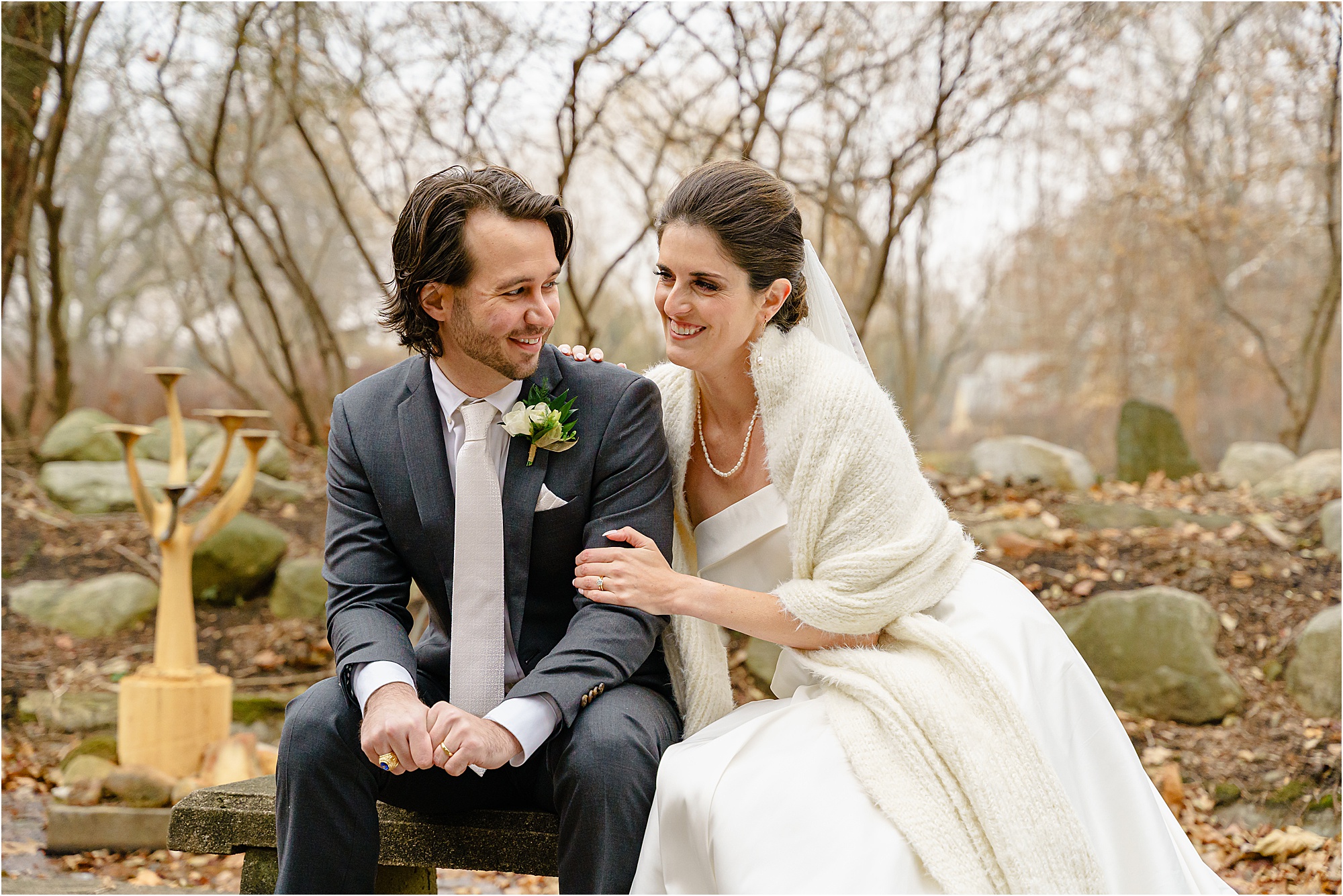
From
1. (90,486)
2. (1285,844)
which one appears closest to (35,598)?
(90,486)

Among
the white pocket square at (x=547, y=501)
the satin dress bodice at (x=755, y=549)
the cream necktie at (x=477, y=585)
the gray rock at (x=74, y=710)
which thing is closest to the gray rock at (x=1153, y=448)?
the satin dress bodice at (x=755, y=549)

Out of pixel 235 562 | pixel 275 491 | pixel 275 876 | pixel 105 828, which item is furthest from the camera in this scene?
pixel 275 491

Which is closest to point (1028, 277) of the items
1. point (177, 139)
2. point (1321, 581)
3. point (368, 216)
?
point (1321, 581)

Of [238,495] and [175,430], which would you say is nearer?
[175,430]

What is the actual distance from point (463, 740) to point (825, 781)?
0.73 meters

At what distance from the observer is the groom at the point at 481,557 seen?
2.18m

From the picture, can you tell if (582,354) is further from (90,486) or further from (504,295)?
(90,486)

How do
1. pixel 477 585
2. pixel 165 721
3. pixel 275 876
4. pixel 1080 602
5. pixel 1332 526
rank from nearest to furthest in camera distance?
1. pixel 477 585
2. pixel 275 876
3. pixel 165 721
4. pixel 1080 602
5. pixel 1332 526

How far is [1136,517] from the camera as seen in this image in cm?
611

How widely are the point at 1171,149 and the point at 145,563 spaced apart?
692cm

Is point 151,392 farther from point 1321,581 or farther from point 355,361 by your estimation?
point 1321,581

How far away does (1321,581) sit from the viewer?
18.3 ft

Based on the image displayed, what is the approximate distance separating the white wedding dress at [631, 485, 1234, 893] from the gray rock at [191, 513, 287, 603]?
162 inches

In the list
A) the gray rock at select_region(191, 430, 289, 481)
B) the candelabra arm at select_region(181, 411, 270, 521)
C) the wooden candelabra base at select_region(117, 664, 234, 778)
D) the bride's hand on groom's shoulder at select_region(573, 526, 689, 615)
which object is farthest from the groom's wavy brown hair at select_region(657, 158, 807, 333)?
the gray rock at select_region(191, 430, 289, 481)
